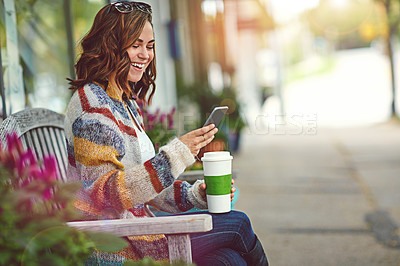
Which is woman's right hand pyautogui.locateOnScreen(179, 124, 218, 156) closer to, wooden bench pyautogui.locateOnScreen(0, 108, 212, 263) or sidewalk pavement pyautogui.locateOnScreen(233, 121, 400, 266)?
wooden bench pyautogui.locateOnScreen(0, 108, 212, 263)

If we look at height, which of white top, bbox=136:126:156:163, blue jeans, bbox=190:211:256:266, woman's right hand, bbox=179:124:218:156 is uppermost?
woman's right hand, bbox=179:124:218:156

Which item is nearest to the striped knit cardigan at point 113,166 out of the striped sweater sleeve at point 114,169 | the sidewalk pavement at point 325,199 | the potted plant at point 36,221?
the striped sweater sleeve at point 114,169

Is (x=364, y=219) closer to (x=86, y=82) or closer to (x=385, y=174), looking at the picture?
(x=385, y=174)

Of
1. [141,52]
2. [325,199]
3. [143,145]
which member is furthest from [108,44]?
[325,199]

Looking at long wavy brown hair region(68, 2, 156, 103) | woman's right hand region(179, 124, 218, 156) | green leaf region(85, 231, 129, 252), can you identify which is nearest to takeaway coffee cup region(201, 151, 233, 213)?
woman's right hand region(179, 124, 218, 156)

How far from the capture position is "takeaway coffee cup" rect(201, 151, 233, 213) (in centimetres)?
180

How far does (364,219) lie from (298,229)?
2.21 feet

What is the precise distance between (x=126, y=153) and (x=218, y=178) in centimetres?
37

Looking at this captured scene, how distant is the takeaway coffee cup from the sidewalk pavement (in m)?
1.82

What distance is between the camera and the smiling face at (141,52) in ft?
6.91

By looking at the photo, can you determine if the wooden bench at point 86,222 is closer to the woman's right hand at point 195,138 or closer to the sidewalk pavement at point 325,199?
the woman's right hand at point 195,138

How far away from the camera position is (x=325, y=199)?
5.35 m

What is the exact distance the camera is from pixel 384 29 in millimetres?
14414

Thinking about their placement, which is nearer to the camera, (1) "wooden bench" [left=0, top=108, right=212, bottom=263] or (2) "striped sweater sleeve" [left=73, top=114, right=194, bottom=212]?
(1) "wooden bench" [left=0, top=108, right=212, bottom=263]
